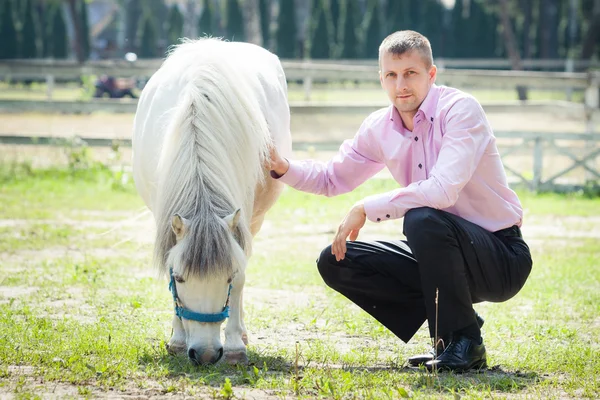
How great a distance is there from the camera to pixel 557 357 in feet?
14.0

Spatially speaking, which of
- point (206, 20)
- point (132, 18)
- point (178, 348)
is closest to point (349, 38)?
point (206, 20)

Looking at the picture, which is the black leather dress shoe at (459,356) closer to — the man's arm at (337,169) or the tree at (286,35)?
the man's arm at (337,169)

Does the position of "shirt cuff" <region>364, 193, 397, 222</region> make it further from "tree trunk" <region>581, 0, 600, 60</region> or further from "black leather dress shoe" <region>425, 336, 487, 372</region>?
"tree trunk" <region>581, 0, 600, 60</region>

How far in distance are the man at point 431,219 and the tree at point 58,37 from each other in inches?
1484

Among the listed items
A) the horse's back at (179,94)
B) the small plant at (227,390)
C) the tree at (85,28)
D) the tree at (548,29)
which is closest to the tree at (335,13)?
the tree at (548,29)

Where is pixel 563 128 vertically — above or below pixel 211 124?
below

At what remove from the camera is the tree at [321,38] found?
36.3 m

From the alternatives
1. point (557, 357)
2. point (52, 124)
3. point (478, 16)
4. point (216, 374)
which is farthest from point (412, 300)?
point (478, 16)

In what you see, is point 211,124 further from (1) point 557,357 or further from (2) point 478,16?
(2) point 478,16

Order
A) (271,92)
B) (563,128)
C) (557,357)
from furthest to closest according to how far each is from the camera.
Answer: (563,128) < (271,92) < (557,357)

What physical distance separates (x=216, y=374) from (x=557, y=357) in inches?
68.5

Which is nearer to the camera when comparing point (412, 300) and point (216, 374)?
point (216, 374)

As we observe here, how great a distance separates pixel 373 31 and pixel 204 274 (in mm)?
35436

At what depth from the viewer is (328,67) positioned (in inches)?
568
